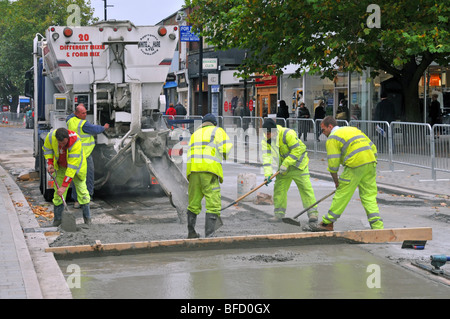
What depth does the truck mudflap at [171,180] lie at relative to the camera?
1040 centimetres

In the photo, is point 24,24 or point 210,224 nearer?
point 210,224

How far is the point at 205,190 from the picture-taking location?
345 inches

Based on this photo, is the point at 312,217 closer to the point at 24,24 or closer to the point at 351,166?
the point at 351,166

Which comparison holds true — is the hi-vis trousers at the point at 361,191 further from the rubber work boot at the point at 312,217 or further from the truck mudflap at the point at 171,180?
the truck mudflap at the point at 171,180

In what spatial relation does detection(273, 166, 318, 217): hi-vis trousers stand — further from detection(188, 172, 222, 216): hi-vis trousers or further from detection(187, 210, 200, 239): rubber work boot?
detection(187, 210, 200, 239): rubber work boot

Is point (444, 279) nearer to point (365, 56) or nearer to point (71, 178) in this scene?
point (71, 178)

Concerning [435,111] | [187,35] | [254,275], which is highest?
[187,35]

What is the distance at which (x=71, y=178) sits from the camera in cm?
968

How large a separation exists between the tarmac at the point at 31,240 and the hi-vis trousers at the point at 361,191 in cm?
299

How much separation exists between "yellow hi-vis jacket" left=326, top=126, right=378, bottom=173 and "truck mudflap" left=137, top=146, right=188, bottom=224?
2443 millimetres

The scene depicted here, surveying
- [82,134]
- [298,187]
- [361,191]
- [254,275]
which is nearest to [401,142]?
[298,187]

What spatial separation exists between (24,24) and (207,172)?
50.2 metres

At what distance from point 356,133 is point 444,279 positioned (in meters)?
2.69

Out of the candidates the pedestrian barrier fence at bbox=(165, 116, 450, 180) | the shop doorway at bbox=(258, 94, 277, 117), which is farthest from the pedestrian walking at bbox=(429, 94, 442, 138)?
the shop doorway at bbox=(258, 94, 277, 117)
